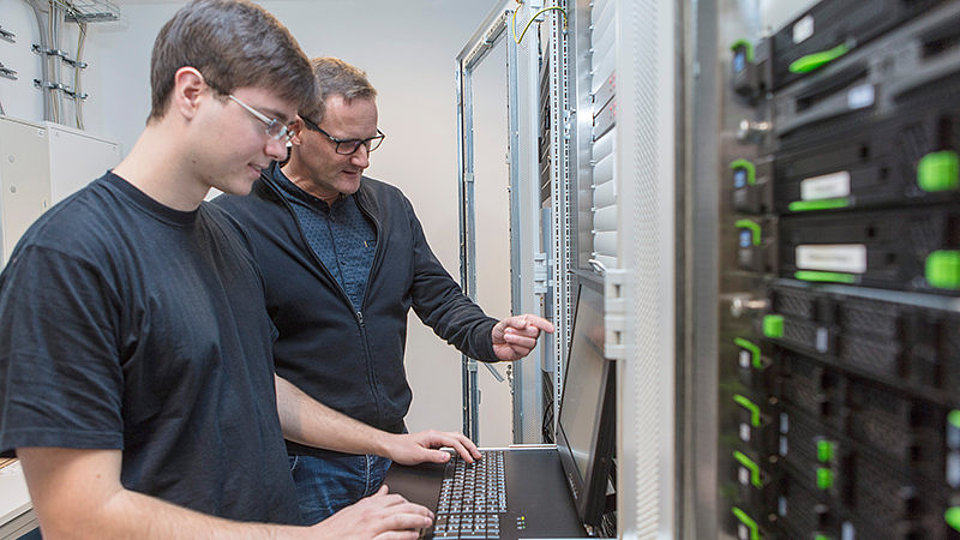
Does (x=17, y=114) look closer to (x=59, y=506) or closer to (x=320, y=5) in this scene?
(x=320, y=5)

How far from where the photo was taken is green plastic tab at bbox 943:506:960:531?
277mm

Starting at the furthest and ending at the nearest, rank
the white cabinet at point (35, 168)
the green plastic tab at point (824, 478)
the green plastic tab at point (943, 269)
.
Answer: the white cabinet at point (35, 168) → the green plastic tab at point (824, 478) → the green plastic tab at point (943, 269)

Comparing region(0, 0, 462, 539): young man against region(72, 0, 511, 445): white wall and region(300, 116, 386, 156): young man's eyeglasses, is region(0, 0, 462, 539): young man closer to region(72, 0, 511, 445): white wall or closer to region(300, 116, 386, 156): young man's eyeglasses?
region(300, 116, 386, 156): young man's eyeglasses

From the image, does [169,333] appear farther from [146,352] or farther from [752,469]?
[752,469]

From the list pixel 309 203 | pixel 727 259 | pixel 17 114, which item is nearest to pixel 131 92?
pixel 17 114

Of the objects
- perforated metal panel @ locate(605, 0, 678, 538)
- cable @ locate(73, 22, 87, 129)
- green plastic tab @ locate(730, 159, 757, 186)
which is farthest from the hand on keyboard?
cable @ locate(73, 22, 87, 129)

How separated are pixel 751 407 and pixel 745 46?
27cm

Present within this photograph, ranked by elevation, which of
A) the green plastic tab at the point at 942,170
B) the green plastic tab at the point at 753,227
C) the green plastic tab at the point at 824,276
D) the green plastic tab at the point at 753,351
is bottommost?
the green plastic tab at the point at 753,351

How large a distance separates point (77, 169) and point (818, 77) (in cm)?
347

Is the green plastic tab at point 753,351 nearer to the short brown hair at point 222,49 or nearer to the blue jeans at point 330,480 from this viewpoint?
the short brown hair at point 222,49

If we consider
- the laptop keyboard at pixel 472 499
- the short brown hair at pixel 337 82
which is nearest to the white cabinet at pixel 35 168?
the short brown hair at pixel 337 82

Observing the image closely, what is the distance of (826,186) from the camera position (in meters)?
0.35

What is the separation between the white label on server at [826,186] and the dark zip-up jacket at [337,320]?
95cm

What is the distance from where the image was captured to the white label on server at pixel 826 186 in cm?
33
